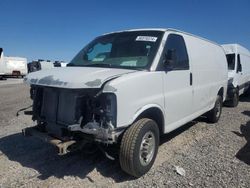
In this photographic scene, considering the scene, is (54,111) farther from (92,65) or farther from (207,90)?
(207,90)

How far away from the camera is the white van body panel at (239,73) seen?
11.7 m

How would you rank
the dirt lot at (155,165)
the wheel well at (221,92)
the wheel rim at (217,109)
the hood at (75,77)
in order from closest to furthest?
1. the hood at (75,77)
2. the dirt lot at (155,165)
3. the wheel rim at (217,109)
4. the wheel well at (221,92)

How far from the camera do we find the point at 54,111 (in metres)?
4.50

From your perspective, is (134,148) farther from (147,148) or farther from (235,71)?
(235,71)

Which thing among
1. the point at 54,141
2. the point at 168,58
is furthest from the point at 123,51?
the point at 54,141

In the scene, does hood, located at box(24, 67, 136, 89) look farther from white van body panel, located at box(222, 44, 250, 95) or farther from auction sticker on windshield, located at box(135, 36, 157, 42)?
white van body panel, located at box(222, 44, 250, 95)

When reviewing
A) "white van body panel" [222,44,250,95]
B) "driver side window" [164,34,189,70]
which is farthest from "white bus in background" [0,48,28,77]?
"driver side window" [164,34,189,70]

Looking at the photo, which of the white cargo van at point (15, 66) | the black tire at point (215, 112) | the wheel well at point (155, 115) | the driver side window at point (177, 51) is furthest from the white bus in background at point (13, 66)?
the wheel well at point (155, 115)

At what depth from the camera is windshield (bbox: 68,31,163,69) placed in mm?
4824

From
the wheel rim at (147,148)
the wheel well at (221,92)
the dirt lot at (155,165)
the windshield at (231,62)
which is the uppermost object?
the windshield at (231,62)

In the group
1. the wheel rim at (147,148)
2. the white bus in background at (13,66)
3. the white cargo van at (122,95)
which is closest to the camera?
the white cargo van at (122,95)

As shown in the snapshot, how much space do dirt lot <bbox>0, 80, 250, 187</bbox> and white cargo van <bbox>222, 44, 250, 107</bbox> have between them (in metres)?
4.60

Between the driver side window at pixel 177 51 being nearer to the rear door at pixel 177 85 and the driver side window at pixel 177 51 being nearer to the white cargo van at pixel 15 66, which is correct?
the rear door at pixel 177 85

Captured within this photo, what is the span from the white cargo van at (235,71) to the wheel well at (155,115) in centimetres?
723
